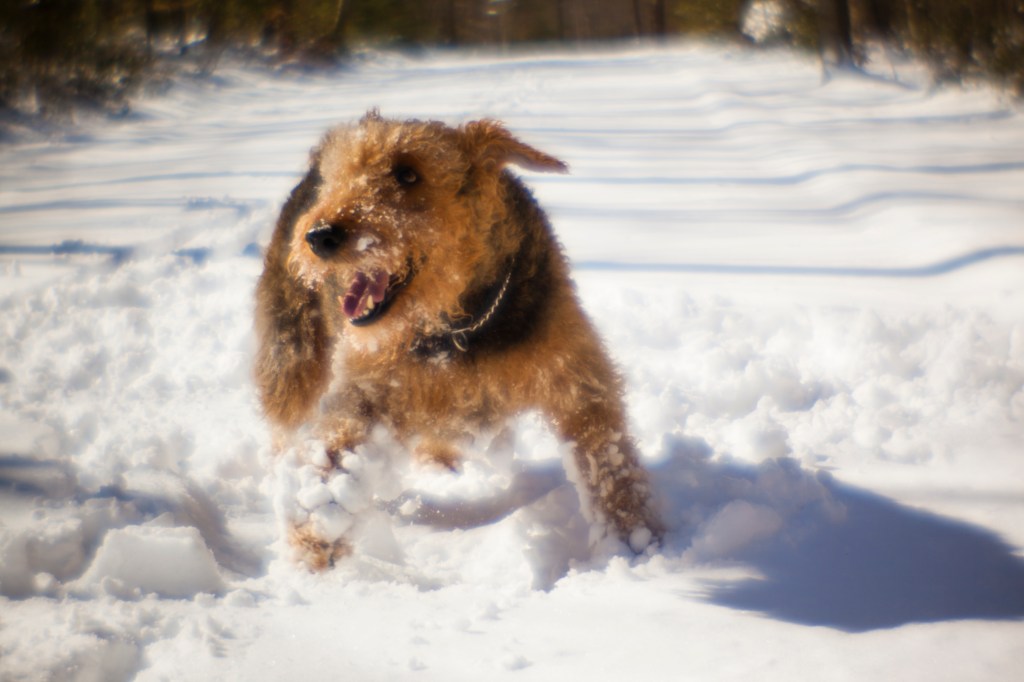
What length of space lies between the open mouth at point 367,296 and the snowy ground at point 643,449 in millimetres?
741

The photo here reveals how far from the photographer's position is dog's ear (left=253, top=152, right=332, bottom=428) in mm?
2420

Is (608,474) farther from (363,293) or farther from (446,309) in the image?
(363,293)

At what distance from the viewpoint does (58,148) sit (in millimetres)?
5066

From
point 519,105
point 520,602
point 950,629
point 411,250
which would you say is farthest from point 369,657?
point 519,105

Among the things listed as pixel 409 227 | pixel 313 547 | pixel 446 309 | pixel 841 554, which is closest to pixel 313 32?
pixel 409 227

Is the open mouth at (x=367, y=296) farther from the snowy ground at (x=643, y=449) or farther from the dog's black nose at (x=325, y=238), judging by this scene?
the snowy ground at (x=643, y=449)

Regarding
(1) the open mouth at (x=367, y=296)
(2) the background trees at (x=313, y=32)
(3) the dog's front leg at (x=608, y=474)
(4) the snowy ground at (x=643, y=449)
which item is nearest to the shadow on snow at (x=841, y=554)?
(4) the snowy ground at (x=643, y=449)

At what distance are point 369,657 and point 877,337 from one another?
2.73 metres

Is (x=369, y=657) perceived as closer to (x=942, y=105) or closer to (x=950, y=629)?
(x=950, y=629)

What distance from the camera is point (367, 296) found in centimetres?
216

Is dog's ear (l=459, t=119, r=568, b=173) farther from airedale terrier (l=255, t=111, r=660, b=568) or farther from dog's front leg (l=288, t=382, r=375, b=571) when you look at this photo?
dog's front leg (l=288, t=382, r=375, b=571)

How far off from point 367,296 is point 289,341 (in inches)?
17.8

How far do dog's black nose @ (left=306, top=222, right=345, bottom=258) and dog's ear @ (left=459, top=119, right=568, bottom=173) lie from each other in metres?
0.53

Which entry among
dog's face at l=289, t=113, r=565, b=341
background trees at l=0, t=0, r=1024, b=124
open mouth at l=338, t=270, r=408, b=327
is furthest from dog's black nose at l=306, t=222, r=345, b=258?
background trees at l=0, t=0, r=1024, b=124
